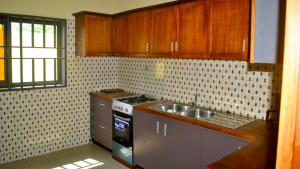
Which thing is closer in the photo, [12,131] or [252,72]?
[252,72]

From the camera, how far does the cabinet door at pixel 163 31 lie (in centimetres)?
330

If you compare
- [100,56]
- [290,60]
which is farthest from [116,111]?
[290,60]

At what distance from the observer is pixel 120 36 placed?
14.0 feet

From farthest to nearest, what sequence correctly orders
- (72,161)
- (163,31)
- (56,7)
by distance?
1. (56,7)
2. (72,161)
3. (163,31)

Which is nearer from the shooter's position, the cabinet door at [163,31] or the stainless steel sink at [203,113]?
the stainless steel sink at [203,113]

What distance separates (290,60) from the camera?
0.60m

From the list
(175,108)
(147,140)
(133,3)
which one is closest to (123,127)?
(147,140)

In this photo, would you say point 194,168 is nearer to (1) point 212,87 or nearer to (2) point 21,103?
(1) point 212,87

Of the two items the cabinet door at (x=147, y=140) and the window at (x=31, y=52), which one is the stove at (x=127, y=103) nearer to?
the cabinet door at (x=147, y=140)

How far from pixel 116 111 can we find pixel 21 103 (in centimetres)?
139

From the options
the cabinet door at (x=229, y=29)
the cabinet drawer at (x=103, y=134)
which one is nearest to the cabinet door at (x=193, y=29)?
the cabinet door at (x=229, y=29)

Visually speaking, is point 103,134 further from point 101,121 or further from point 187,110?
point 187,110

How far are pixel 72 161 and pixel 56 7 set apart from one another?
92.2 inches

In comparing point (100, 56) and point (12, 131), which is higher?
point (100, 56)
